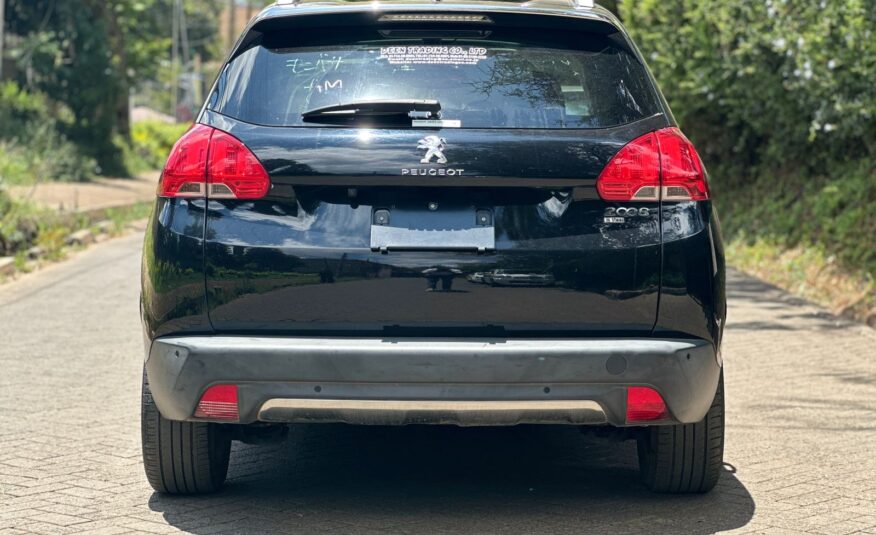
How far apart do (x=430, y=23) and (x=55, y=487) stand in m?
2.29

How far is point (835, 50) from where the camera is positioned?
12344mm

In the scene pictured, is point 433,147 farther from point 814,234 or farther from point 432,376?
point 814,234

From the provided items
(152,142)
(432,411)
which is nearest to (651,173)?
(432,411)

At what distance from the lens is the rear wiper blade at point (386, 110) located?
4777 mm

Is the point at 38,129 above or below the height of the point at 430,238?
below

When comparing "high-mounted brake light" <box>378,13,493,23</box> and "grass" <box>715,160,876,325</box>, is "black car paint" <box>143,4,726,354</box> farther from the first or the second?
"grass" <box>715,160,876,325</box>

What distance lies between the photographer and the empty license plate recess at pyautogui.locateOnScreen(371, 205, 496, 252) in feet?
15.2

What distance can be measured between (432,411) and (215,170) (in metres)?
1.05

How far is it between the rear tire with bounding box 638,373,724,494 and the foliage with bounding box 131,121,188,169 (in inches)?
1203

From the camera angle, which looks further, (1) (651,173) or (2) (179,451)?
(2) (179,451)

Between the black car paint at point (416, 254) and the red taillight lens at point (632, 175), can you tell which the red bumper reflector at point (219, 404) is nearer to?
the black car paint at point (416, 254)

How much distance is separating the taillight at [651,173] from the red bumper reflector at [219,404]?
1360mm

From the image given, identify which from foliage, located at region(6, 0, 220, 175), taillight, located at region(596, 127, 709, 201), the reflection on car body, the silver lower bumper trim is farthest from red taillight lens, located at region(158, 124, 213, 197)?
foliage, located at region(6, 0, 220, 175)

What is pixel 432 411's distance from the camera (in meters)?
4.66
